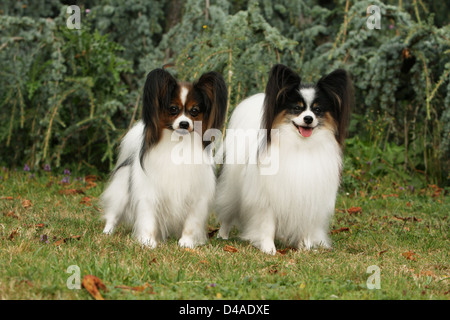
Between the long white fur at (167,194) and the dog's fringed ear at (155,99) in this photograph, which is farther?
the long white fur at (167,194)

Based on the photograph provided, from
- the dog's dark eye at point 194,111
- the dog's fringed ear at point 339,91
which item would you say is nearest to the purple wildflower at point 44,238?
the dog's dark eye at point 194,111

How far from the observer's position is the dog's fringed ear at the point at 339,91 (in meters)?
4.04

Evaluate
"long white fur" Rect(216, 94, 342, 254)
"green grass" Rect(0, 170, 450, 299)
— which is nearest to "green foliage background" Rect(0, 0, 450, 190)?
"green grass" Rect(0, 170, 450, 299)

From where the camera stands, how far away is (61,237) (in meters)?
4.09

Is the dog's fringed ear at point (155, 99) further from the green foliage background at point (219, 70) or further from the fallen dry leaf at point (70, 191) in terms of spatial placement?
the fallen dry leaf at point (70, 191)

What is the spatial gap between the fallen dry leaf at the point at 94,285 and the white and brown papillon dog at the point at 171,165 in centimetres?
114

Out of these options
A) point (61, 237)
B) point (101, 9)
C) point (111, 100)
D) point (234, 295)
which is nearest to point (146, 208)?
point (61, 237)

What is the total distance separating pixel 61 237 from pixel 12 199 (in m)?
1.76

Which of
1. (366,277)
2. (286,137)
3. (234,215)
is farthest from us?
(234,215)

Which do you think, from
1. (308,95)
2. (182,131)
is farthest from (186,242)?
(308,95)

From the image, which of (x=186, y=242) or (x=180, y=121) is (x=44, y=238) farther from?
(x=180, y=121)

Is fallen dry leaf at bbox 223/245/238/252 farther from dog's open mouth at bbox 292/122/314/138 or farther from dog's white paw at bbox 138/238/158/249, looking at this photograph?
dog's open mouth at bbox 292/122/314/138

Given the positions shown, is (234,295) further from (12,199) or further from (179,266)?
(12,199)

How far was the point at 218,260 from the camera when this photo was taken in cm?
362
